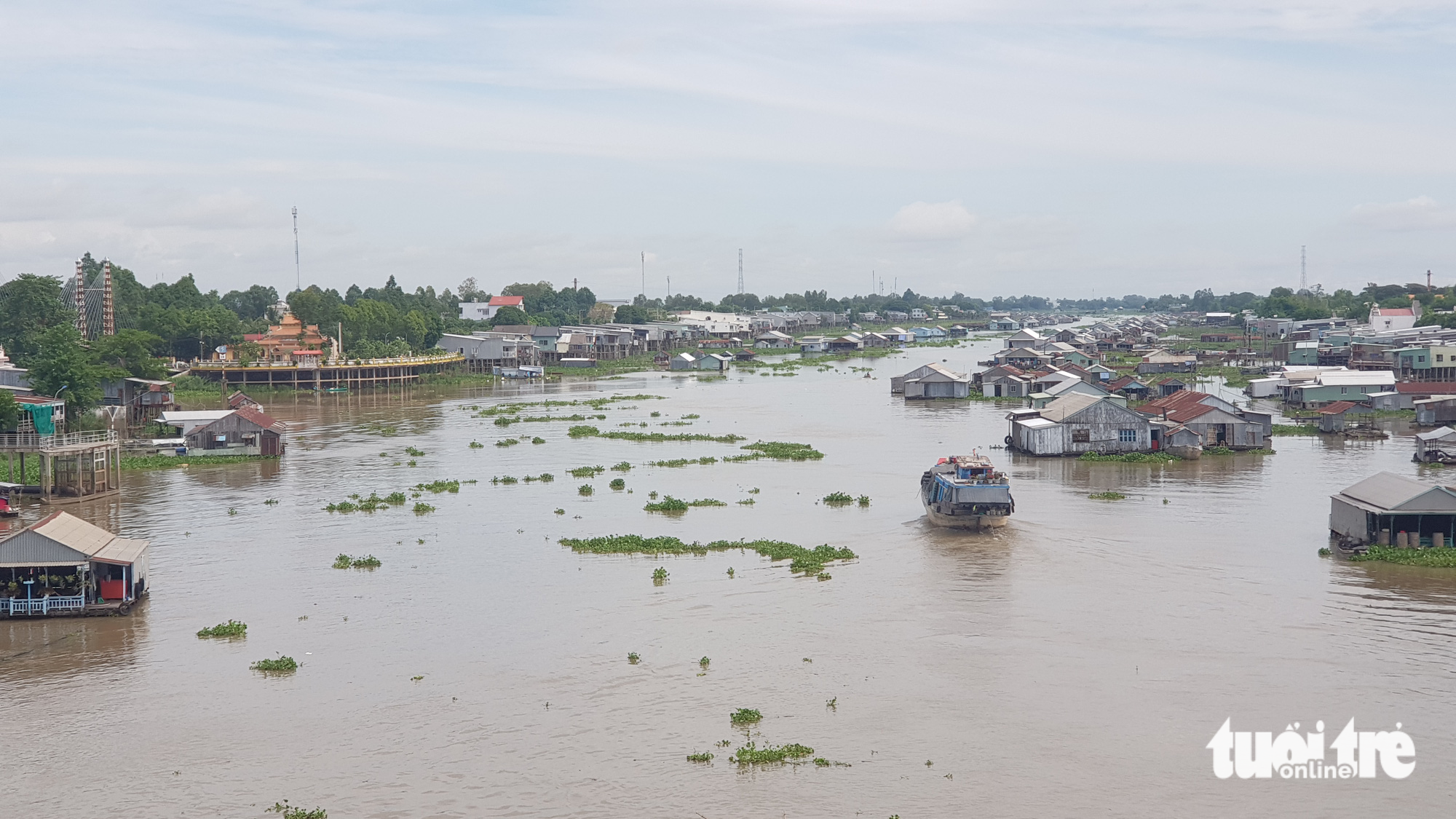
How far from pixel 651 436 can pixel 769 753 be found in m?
32.7

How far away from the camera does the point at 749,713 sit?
1620 cm

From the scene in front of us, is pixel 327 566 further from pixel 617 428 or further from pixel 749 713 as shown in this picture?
pixel 617 428

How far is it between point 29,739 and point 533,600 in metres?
8.56

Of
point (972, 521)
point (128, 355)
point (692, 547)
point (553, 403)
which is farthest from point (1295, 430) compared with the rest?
point (128, 355)

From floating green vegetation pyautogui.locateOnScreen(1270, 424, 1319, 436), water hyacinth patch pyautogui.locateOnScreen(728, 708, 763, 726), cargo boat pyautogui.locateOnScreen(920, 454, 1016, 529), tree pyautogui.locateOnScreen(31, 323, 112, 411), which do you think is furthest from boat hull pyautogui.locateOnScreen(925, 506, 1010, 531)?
tree pyautogui.locateOnScreen(31, 323, 112, 411)

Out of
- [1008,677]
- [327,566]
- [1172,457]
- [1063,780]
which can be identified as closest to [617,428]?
[1172,457]

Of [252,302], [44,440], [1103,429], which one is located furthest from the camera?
[252,302]

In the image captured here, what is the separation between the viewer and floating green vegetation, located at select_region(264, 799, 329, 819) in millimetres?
13445

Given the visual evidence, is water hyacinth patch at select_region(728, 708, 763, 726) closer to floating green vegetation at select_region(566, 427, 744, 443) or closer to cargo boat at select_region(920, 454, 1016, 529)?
cargo boat at select_region(920, 454, 1016, 529)

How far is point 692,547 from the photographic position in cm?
2609

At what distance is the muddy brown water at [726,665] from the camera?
46.9 ft

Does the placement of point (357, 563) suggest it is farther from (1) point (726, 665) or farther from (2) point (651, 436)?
(2) point (651, 436)

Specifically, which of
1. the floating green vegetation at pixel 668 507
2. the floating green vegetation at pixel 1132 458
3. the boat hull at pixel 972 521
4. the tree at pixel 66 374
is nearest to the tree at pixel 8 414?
the tree at pixel 66 374

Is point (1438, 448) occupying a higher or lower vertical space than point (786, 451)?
higher
